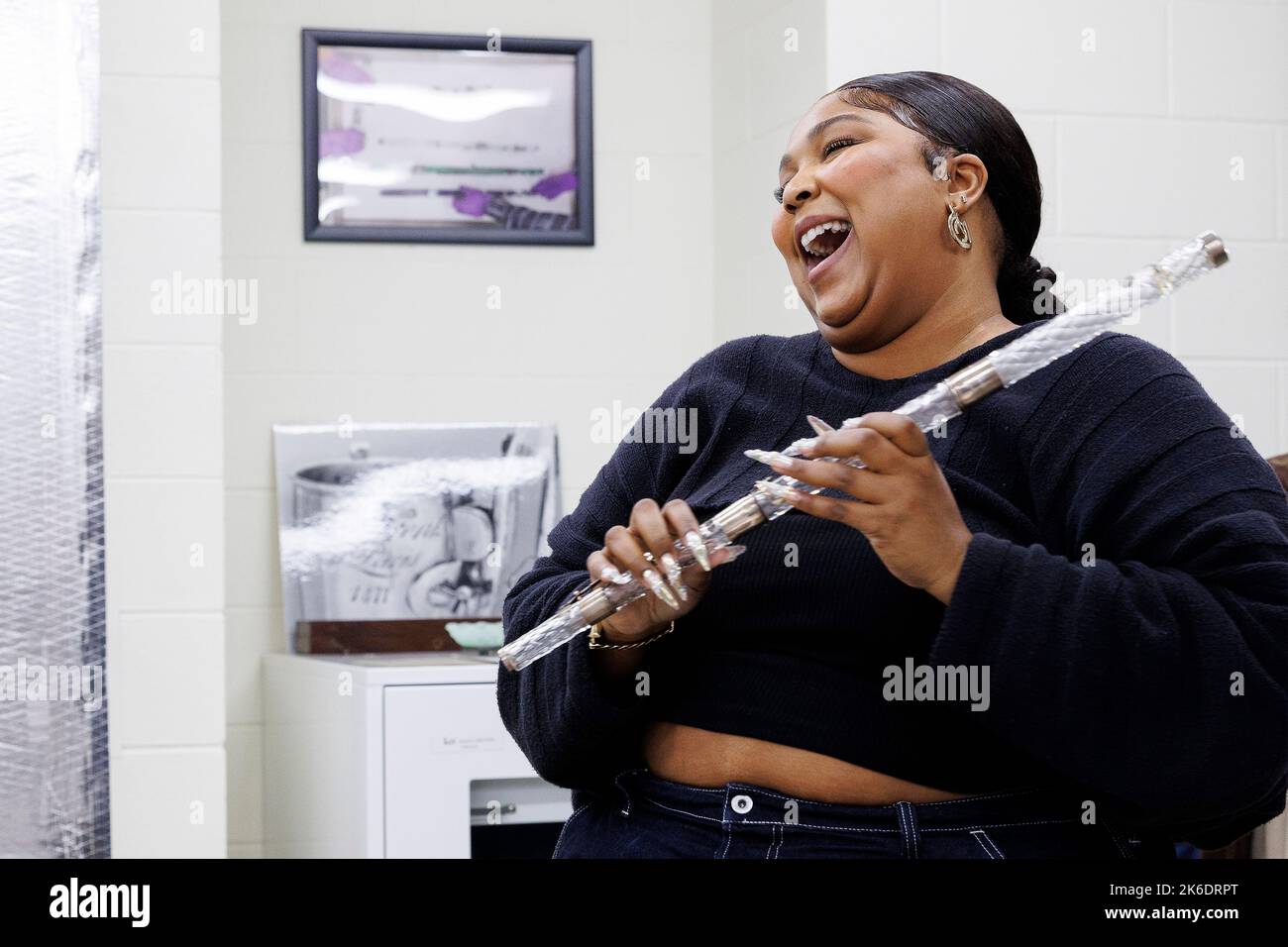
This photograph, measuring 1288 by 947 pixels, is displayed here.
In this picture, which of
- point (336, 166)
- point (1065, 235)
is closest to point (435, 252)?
point (336, 166)

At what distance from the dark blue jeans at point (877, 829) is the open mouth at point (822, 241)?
451 millimetres

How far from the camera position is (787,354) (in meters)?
1.38

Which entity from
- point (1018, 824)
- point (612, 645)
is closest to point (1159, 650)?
point (1018, 824)

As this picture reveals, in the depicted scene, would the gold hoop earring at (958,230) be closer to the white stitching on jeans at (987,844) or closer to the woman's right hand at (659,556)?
the woman's right hand at (659,556)

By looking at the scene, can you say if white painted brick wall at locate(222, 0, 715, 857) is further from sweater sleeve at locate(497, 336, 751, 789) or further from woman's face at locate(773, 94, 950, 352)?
woman's face at locate(773, 94, 950, 352)

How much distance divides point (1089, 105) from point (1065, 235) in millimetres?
239

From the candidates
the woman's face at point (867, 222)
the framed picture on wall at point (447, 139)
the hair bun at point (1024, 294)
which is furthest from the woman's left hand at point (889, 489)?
the framed picture on wall at point (447, 139)

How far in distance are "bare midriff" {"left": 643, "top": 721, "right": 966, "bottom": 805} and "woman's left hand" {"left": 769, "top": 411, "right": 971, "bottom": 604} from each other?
18cm

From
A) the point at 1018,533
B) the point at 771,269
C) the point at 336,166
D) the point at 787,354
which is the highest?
the point at 336,166

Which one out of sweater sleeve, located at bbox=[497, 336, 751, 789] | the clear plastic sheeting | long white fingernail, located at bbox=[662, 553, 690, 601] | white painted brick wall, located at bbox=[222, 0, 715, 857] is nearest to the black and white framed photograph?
white painted brick wall, located at bbox=[222, 0, 715, 857]

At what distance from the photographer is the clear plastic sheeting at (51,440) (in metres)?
2.34
